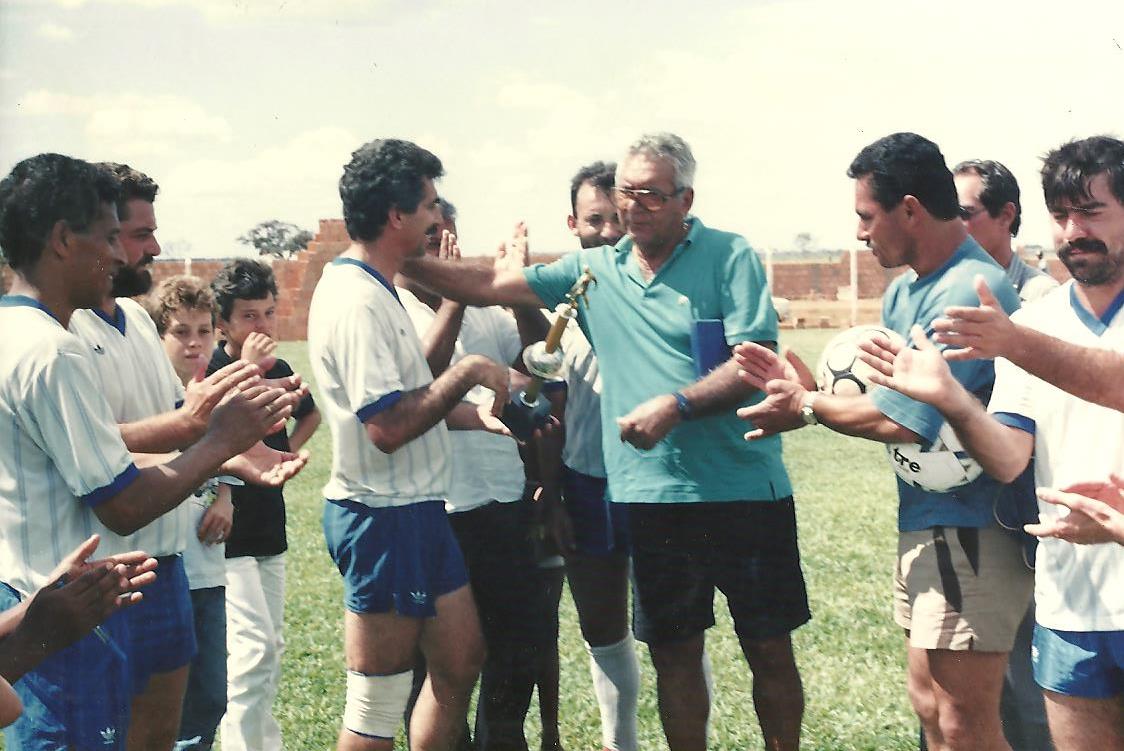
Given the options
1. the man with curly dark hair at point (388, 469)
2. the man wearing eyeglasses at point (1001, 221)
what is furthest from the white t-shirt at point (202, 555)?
the man wearing eyeglasses at point (1001, 221)

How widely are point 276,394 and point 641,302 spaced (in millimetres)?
1547

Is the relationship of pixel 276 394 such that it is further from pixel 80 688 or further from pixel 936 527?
pixel 936 527

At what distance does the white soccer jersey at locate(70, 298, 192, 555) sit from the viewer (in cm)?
362

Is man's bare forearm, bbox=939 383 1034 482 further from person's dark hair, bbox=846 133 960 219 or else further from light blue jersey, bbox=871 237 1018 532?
person's dark hair, bbox=846 133 960 219

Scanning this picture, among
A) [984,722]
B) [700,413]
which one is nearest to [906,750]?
[984,722]

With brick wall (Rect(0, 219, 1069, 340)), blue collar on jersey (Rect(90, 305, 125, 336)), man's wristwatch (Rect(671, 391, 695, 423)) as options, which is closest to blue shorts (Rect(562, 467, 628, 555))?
man's wristwatch (Rect(671, 391, 695, 423))

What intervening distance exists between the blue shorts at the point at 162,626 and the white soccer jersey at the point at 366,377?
63 cm

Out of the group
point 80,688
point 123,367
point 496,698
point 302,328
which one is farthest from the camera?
point 302,328

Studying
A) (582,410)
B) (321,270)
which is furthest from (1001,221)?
(321,270)

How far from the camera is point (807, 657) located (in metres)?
6.56

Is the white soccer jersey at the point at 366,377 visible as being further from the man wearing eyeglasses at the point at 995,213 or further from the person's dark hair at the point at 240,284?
the man wearing eyeglasses at the point at 995,213

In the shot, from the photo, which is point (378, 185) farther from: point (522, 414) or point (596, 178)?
point (596, 178)

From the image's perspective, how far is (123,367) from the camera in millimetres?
3693

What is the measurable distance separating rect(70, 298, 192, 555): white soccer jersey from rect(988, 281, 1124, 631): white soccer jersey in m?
2.29
